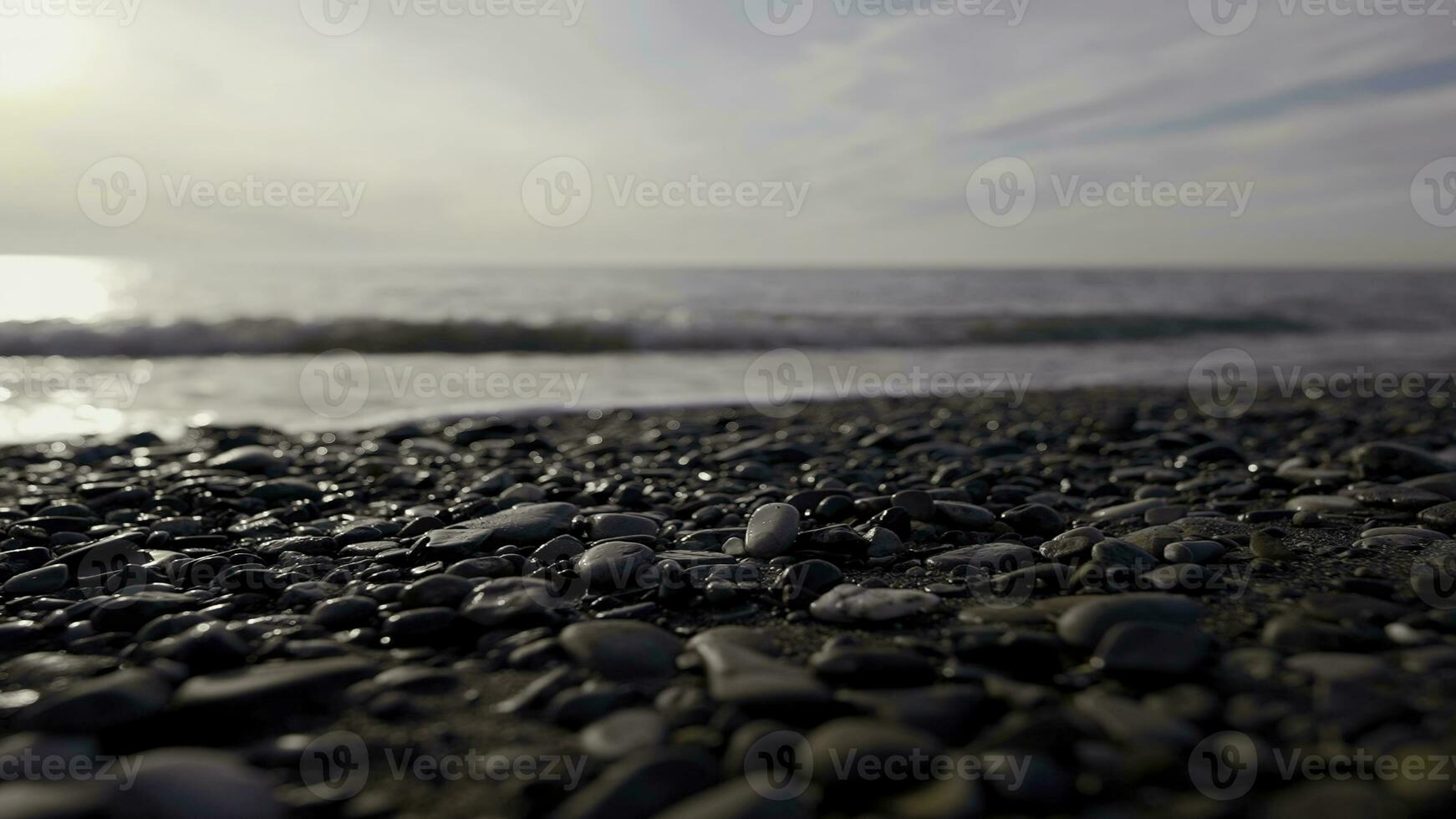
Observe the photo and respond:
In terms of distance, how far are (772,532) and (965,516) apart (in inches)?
28.1

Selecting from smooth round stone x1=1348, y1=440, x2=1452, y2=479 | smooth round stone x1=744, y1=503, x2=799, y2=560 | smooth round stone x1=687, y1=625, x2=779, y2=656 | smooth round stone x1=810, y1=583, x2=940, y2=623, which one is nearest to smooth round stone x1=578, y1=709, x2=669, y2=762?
smooth round stone x1=687, y1=625, x2=779, y2=656

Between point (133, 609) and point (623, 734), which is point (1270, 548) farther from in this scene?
point (133, 609)

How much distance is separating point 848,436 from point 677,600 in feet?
9.87

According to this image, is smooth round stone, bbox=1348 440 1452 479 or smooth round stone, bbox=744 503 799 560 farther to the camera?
smooth round stone, bbox=1348 440 1452 479

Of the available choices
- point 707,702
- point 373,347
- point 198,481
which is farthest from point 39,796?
point 373,347

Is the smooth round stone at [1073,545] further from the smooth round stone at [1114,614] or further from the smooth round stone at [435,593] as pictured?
the smooth round stone at [435,593]

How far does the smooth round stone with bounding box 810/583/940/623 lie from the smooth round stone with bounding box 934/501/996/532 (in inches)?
32.0

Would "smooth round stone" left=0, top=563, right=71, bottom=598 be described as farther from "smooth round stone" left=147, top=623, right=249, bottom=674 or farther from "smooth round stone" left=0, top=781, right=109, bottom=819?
"smooth round stone" left=0, top=781, right=109, bottom=819

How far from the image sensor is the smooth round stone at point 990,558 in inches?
91.5

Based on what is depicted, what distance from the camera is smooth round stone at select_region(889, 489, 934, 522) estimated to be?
9.27 feet

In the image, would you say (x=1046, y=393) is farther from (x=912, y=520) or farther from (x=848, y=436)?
(x=912, y=520)

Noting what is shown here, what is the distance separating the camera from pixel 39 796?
3.94 feet

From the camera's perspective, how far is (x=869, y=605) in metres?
1.95

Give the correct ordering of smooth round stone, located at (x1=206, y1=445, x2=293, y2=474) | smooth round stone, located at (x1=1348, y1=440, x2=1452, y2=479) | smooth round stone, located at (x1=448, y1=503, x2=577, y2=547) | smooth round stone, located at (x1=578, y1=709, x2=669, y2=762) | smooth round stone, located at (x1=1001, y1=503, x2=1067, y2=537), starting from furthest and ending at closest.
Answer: smooth round stone, located at (x1=206, y1=445, x2=293, y2=474), smooth round stone, located at (x1=1348, y1=440, x2=1452, y2=479), smooth round stone, located at (x1=1001, y1=503, x2=1067, y2=537), smooth round stone, located at (x1=448, y1=503, x2=577, y2=547), smooth round stone, located at (x1=578, y1=709, x2=669, y2=762)
